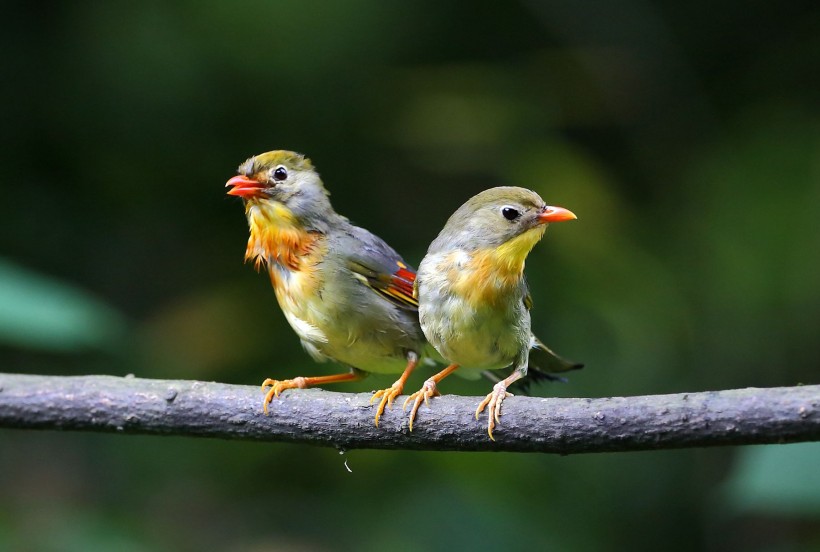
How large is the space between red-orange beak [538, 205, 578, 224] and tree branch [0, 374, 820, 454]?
648mm

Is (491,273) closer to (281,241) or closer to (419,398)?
(419,398)

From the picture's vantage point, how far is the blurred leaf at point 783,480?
12.9ft

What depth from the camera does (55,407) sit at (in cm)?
374

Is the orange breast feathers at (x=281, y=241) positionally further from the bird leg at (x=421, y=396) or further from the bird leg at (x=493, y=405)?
the bird leg at (x=493, y=405)

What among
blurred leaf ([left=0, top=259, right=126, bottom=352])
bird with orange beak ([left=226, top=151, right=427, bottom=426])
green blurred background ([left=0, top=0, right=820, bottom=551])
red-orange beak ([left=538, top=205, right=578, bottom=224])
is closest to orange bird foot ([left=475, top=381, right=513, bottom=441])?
red-orange beak ([left=538, top=205, right=578, bottom=224])

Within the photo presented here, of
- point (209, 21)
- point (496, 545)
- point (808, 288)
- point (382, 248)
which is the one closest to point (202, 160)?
point (209, 21)

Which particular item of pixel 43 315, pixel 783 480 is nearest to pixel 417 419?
pixel 783 480

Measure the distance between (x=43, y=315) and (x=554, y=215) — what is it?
250cm

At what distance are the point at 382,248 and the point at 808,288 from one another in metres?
3.02

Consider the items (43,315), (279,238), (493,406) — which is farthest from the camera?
(43,315)

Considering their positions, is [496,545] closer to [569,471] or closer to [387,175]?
[569,471]

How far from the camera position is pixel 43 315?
4.54m

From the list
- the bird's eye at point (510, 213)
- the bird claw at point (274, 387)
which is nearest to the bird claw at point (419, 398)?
the bird claw at point (274, 387)

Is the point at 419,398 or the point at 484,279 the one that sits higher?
the point at 484,279
